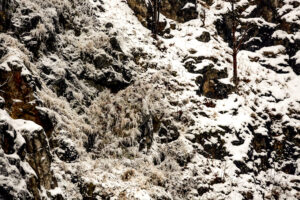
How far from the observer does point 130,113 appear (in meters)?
11.9

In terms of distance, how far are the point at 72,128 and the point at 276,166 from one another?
10.5m

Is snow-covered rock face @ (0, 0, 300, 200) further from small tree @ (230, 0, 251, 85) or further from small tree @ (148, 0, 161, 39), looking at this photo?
small tree @ (148, 0, 161, 39)

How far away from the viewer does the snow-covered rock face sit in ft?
27.0

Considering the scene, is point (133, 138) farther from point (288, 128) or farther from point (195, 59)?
point (288, 128)

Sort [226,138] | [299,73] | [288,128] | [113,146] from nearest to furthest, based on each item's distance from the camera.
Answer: [113,146]
[226,138]
[288,128]
[299,73]

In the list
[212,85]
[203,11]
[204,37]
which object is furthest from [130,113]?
[203,11]

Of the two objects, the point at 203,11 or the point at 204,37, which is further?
the point at 203,11

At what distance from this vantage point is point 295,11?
21.2 metres

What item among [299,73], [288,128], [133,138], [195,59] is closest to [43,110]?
[133,138]

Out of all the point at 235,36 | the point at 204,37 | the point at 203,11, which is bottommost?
the point at 204,37

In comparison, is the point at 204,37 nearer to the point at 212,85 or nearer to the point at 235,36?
the point at 235,36

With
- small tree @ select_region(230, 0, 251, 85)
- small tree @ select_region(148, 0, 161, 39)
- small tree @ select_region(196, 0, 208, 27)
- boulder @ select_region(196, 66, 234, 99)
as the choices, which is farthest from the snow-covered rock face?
small tree @ select_region(196, 0, 208, 27)

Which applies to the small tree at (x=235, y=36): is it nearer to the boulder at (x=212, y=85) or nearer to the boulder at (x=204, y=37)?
the boulder at (x=212, y=85)

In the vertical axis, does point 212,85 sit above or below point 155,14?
below
